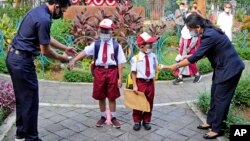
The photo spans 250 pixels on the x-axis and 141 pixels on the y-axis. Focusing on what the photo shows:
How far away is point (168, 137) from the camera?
5.20 metres

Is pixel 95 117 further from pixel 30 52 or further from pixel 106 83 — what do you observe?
pixel 30 52

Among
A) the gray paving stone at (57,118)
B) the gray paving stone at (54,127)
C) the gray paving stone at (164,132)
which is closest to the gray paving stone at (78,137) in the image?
the gray paving stone at (54,127)

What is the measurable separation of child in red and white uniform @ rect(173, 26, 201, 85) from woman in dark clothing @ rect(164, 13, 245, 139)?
2.85 metres

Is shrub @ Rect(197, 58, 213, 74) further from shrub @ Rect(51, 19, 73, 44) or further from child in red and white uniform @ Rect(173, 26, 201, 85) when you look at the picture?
shrub @ Rect(51, 19, 73, 44)

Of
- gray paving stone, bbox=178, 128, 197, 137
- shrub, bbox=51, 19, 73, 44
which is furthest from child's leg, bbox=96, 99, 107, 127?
shrub, bbox=51, 19, 73, 44

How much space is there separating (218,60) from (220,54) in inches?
3.5

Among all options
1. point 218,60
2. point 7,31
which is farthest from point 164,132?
point 7,31

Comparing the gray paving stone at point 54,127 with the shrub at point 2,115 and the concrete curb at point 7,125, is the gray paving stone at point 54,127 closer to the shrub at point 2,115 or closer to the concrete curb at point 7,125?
the concrete curb at point 7,125

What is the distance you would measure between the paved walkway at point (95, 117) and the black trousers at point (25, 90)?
369 mm

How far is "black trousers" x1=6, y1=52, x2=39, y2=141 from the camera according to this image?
174 inches

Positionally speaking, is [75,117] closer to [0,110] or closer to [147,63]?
[0,110]

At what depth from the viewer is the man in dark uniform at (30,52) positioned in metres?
4.28

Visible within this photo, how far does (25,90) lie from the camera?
4.52 metres

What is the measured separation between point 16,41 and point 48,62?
4643 millimetres
